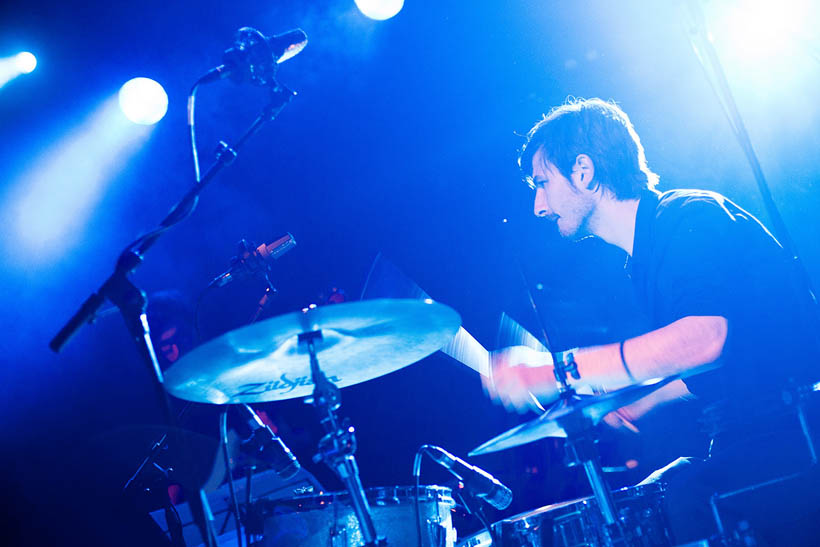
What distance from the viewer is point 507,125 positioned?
4.30 metres

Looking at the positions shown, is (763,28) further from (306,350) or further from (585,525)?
(306,350)

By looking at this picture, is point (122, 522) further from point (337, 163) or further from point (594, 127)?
point (337, 163)

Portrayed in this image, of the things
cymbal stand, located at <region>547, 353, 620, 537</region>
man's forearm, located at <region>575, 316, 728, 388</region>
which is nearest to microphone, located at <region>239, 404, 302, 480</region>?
cymbal stand, located at <region>547, 353, 620, 537</region>

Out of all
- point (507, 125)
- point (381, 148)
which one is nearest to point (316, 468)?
point (381, 148)

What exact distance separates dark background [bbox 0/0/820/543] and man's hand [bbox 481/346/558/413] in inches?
60.0

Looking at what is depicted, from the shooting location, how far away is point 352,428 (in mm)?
1789

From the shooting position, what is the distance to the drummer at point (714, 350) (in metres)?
1.96

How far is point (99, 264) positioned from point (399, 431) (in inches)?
93.8

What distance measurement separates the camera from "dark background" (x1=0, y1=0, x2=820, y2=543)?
3.77 metres

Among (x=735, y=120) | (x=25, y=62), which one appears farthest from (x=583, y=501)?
(x=25, y=62)

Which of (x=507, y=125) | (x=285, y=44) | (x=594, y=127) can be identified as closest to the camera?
(x=285, y=44)

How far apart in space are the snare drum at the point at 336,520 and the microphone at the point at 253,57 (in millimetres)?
1647

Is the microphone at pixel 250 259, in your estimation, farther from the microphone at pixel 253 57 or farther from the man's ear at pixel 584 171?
the man's ear at pixel 584 171

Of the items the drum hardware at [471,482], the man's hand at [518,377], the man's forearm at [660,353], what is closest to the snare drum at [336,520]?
the drum hardware at [471,482]
